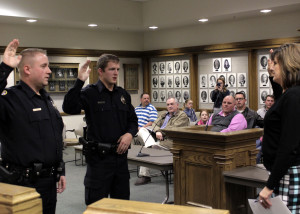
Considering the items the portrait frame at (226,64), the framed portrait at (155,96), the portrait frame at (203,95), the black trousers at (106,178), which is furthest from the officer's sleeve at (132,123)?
the framed portrait at (155,96)

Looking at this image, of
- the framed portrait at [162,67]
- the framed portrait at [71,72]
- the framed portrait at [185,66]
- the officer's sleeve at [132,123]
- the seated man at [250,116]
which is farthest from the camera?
the framed portrait at [162,67]

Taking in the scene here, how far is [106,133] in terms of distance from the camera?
3459 millimetres

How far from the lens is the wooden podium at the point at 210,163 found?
163 inches

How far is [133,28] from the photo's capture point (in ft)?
38.9

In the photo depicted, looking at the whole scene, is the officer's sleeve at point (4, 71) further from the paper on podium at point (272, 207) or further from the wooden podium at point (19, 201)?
the paper on podium at point (272, 207)

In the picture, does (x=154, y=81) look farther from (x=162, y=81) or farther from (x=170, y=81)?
(x=170, y=81)

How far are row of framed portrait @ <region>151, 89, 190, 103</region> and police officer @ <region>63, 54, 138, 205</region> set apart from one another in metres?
8.36

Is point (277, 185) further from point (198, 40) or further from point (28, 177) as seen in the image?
point (198, 40)

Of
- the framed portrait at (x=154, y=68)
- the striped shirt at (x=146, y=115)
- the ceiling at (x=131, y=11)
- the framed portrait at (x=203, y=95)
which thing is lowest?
the striped shirt at (x=146, y=115)

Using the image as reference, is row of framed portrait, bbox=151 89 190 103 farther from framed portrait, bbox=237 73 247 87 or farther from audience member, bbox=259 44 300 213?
audience member, bbox=259 44 300 213

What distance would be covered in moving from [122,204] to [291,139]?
1531 mm

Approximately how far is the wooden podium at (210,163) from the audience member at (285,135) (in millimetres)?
1626

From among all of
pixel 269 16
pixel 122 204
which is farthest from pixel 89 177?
pixel 269 16

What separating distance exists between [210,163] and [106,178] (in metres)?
1.28
